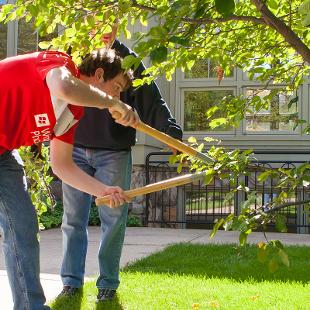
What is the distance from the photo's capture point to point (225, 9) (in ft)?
5.28

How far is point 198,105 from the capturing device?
907cm

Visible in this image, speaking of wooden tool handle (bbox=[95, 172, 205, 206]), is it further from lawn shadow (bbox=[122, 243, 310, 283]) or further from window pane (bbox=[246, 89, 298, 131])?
window pane (bbox=[246, 89, 298, 131])

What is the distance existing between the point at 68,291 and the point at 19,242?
1123 mm

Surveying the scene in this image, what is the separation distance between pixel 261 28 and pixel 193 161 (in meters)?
0.83

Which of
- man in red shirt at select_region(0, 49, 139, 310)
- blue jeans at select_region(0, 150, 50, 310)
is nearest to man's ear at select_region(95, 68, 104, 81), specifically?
man in red shirt at select_region(0, 49, 139, 310)

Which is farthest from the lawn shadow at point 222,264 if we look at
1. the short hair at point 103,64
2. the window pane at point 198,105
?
the window pane at point 198,105

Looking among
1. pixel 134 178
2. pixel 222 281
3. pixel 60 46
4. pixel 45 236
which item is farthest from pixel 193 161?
pixel 134 178

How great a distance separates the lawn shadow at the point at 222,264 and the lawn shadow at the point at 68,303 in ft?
3.09

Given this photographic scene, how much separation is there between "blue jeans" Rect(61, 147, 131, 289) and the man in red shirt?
0.77 meters

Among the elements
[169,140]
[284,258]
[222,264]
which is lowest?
[222,264]

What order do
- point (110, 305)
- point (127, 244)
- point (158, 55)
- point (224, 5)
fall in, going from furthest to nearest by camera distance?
1. point (127, 244)
2. point (110, 305)
3. point (158, 55)
4. point (224, 5)

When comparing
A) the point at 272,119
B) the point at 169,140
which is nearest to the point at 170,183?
the point at 169,140

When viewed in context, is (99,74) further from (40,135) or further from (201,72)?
(201,72)

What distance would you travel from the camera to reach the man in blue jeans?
11.9 ft
